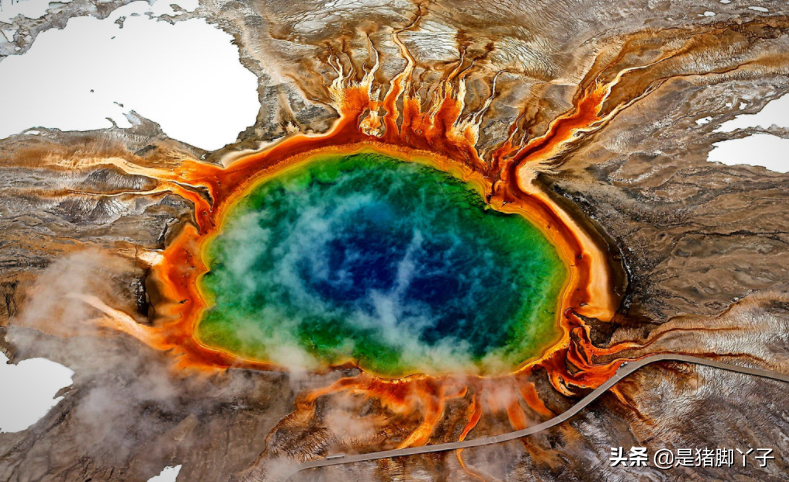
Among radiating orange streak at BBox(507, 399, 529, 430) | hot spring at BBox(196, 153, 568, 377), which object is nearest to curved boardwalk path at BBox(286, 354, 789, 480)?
radiating orange streak at BBox(507, 399, 529, 430)

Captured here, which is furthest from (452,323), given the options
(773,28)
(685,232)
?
(773,28)

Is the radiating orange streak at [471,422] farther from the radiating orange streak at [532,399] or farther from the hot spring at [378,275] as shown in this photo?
the radiating orange streak at [532,399]

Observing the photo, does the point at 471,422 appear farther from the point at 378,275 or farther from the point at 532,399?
the point at 378,275

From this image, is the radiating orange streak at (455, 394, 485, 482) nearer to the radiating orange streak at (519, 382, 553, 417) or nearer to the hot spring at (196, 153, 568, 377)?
the hot spring at (196, 153, 568, 377)

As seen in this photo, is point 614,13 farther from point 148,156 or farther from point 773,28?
point 148,156

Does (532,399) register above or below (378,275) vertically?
below

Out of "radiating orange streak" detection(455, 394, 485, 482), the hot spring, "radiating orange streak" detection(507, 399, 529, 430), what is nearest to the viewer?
"radiating orange streak" detection(455, 394, 485, 482)

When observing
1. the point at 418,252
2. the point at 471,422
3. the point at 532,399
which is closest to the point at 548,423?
the point at 532,399

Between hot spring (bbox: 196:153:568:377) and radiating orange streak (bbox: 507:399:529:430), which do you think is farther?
hot spring (bbox: 196:153:568:377)
